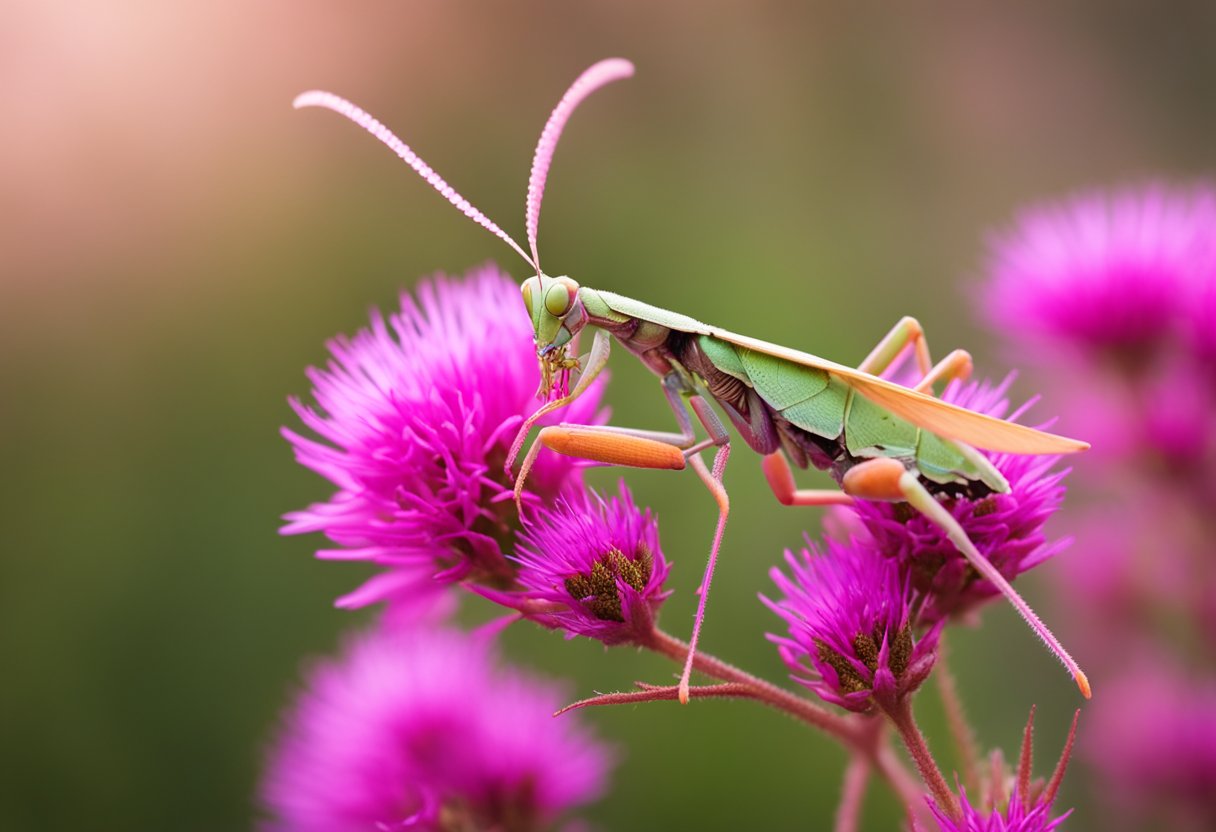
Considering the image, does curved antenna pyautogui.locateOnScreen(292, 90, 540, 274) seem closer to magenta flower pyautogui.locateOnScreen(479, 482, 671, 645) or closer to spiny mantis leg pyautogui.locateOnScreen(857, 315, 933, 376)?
magenta flower pyautogui.locateOnScreen(479, 482, 671, 645)

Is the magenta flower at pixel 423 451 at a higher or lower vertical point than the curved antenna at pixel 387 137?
lower

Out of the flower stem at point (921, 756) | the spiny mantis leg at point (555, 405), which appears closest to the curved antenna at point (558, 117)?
the spiny mantis leg at point (555, 405)

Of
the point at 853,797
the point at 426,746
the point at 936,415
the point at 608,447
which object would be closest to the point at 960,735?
the point at 853,797

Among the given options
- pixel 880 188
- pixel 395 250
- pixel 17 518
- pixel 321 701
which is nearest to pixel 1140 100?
pixel 880 188

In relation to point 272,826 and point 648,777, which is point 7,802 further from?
point 648,777

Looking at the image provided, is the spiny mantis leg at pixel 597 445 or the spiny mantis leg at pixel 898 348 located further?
the spiny mantis leg at pixel 898 348

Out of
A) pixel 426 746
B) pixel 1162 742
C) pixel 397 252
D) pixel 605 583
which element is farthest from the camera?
pixel 397 252

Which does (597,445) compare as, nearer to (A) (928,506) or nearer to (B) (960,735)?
(A) (928,506)

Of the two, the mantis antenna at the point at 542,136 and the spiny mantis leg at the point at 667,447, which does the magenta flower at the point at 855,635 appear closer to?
the spiny mantis leg at the point at 667,447
